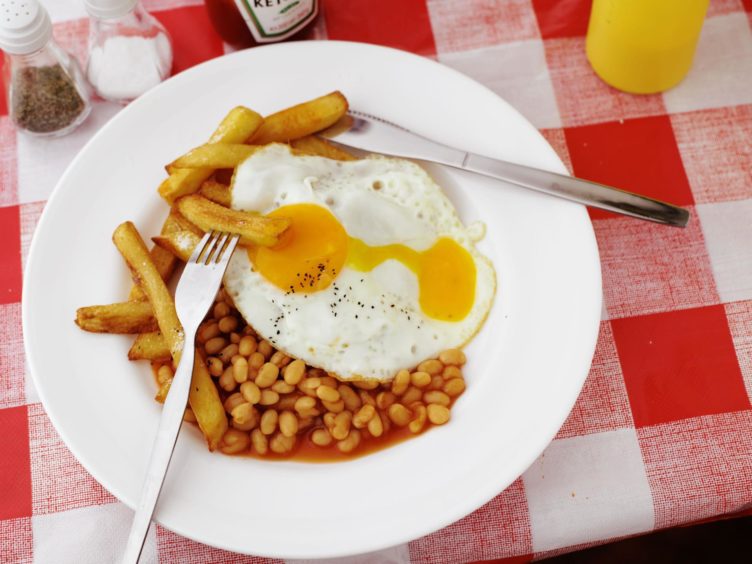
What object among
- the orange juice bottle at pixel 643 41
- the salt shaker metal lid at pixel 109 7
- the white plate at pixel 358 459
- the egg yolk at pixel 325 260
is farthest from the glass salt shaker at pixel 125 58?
the orange juice bottle at pixel 643 41

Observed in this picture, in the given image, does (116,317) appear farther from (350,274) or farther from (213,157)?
(350,274)

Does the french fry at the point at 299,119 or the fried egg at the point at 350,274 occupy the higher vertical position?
the french fry at the point at 299,119

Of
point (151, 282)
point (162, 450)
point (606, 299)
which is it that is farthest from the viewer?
point (606, 299)

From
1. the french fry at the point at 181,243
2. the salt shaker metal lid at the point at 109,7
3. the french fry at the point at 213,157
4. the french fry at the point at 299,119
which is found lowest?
the french fry at the point at 181,243

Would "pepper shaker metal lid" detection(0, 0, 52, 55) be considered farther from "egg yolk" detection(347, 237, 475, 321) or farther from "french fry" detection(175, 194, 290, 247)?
"egg yolk" detection(347, 237, 475, 321)

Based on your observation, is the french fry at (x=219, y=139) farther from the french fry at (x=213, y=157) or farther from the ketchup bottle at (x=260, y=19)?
the ketchup bottle at (x=260, y=19)

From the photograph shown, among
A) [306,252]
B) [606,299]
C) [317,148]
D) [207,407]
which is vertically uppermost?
[317,148]

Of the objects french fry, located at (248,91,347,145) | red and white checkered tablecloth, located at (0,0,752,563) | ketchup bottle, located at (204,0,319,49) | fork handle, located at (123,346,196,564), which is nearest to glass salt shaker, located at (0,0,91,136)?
red and white checkered tablecloth, located at (0,0,752,563)

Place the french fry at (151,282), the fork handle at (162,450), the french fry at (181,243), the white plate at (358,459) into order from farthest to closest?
the french fry at (181,243), the french fry at (151,282), the white plate at (358,459), the fork handle at (162,450)

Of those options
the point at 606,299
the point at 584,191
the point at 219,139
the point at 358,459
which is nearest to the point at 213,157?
the point at 219,139
